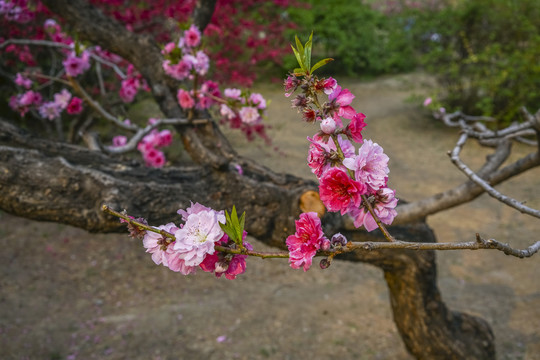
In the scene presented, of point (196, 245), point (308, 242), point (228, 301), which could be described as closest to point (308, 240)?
point (308, 242)

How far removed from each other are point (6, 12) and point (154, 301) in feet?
8.24

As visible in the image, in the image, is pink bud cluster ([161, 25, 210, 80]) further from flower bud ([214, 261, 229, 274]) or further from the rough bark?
flower bud ([214, 261, 229, 274])

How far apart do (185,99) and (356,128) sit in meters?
1.90

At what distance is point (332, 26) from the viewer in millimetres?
10711

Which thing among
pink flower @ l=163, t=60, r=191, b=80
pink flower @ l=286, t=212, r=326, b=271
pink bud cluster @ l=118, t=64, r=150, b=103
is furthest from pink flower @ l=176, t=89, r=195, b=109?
pink flower @ l=286, t=212, r=326, b=271

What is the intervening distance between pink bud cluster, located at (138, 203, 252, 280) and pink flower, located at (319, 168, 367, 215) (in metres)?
0.20

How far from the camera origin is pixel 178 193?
7.04ft

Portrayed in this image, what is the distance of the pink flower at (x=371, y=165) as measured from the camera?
2.84ft

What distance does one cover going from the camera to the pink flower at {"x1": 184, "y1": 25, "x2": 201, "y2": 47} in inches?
106

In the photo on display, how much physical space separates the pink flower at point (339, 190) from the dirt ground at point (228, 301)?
2.39 meters

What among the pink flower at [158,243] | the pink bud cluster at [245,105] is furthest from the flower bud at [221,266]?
the pink bud cluster at [245,105]

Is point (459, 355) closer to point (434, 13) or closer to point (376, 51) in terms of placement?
point (434, 13)

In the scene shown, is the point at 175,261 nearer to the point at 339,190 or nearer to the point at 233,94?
the point at 339,190

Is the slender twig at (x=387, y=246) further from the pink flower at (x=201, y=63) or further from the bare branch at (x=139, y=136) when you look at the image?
the pink flower at (x=201, y=63)
